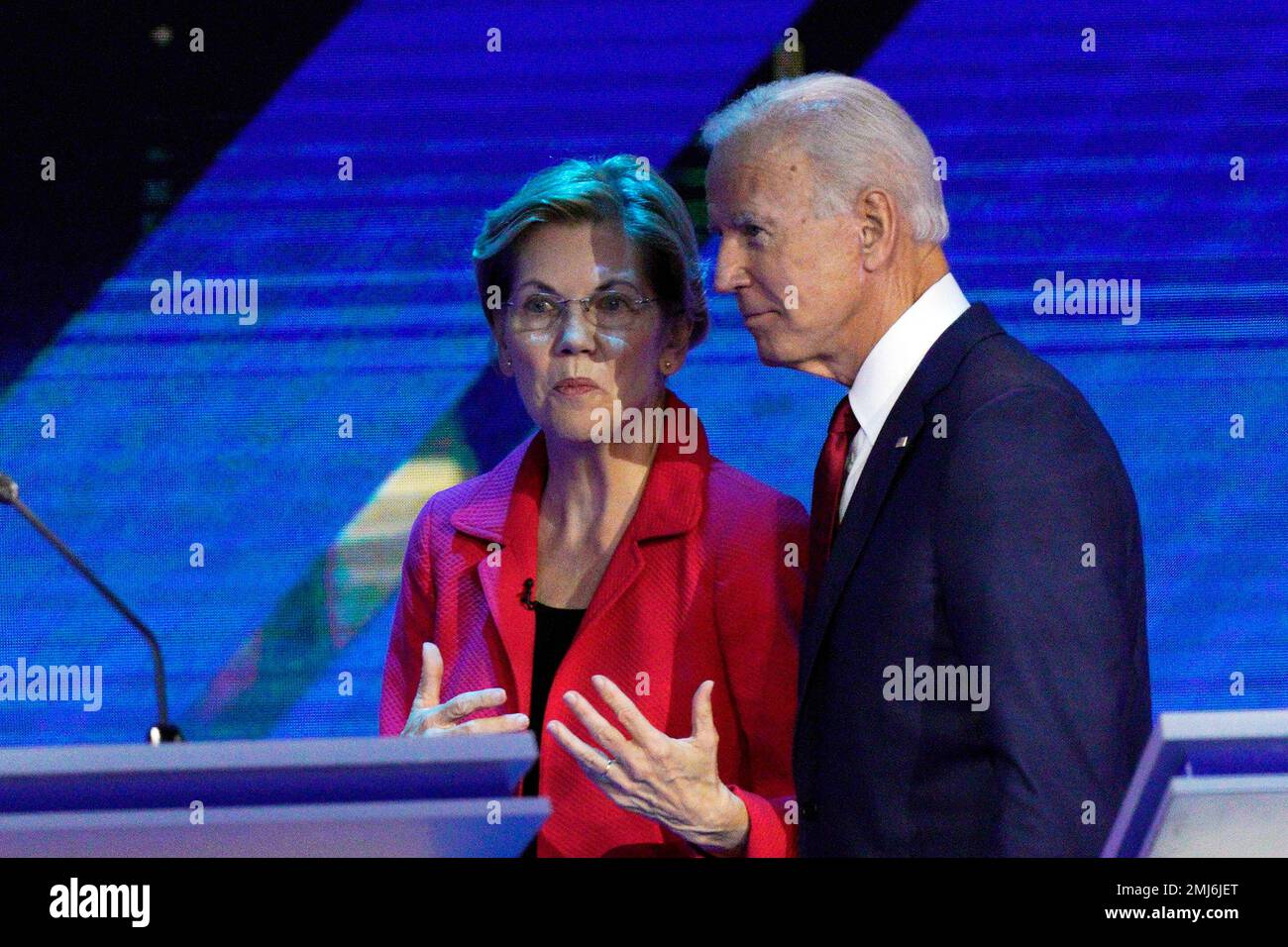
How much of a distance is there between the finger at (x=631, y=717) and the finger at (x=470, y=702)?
13 cm

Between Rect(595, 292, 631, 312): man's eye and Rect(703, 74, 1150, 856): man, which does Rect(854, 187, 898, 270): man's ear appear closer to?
Rect(703, 74, 1150, 856): man

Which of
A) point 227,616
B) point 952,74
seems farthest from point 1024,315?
point 227,616

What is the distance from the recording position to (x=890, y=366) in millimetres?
2385

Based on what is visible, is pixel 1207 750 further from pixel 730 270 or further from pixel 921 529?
pixel 730 270

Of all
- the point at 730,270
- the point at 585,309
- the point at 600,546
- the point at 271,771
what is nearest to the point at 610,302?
the point at 585,309

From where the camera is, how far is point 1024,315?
3.52 m

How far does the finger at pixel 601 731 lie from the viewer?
2152 mm

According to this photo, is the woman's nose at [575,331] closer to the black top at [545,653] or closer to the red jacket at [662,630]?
the red jacket at [662,630]

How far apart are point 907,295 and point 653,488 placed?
49 centimetres

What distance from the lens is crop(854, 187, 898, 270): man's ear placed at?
7.95ft

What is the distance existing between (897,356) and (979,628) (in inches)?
17.3

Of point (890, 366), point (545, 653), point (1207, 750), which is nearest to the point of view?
point (1207, 750)

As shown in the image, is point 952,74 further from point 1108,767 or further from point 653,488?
point 1108,767

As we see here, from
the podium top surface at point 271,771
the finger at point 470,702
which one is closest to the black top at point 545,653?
the finger at point 470,702
